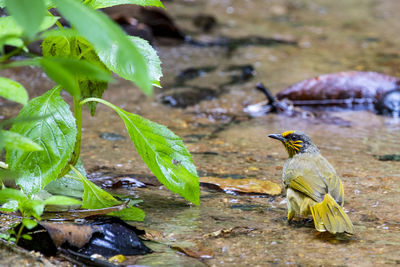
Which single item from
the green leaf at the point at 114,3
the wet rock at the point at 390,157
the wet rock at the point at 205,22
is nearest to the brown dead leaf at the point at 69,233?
the green leaf at the point at 114,3

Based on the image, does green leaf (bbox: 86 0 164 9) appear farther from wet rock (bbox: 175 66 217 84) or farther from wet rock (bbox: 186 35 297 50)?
wet rock (bbox: 186 35 297 50)

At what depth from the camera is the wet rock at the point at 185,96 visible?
5648mm

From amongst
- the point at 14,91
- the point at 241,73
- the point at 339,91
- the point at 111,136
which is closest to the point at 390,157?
the point at 339,91

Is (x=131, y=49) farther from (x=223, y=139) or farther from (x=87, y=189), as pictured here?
(x=223, y=139)

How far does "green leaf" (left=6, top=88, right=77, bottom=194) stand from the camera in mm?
2514

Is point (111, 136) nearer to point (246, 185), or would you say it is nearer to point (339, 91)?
point (246, 185)

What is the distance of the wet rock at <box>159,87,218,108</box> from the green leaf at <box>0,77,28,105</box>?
351 cm

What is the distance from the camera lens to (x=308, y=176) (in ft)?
11.3

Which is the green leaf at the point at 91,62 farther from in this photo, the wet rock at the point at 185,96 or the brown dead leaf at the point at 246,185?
the wet rock at the point at 185,96

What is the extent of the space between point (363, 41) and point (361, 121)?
11.5ft

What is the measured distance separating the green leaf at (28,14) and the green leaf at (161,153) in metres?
1.45

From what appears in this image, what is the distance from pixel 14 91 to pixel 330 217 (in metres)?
1.71

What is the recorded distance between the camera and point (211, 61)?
7.12 m

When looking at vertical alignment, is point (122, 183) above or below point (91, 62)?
below
